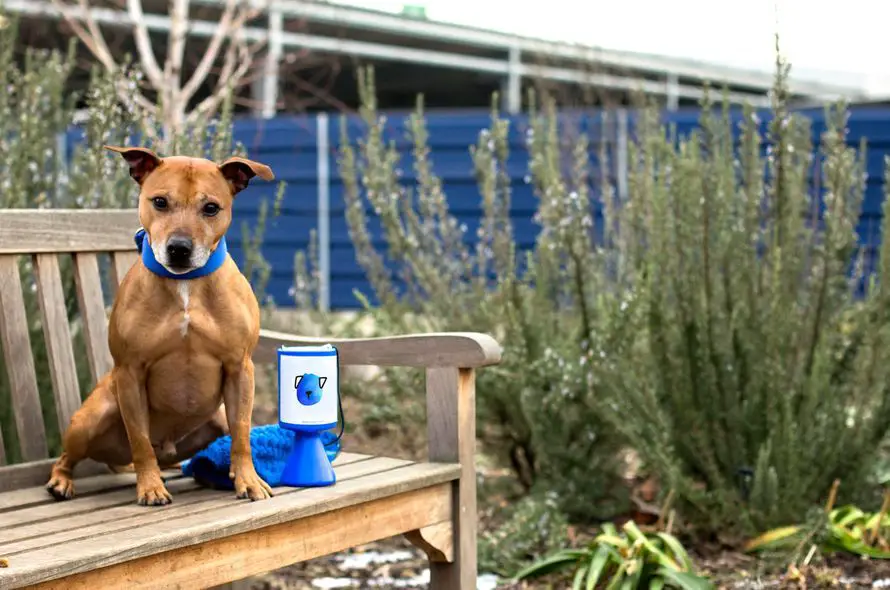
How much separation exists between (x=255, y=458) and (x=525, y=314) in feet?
5.54

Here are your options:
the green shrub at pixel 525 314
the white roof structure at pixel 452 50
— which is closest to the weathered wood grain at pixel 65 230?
the green shrub at pixel 525 314

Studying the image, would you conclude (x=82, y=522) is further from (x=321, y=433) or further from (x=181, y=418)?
(x=321, y=433)

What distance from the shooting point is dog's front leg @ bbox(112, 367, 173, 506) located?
2.41m

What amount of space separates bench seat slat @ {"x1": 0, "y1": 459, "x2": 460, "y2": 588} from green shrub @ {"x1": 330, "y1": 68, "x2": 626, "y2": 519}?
4.03ft

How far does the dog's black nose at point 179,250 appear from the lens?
2.25m

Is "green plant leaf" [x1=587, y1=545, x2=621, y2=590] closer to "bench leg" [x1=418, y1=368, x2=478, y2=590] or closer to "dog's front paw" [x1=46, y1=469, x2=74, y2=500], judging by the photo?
"bench leg" [x1=418, y1=368, x2=478, y2=590]

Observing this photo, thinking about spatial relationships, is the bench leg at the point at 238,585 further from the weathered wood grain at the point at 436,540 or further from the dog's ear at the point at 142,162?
the dog's ear at the point at 142,162

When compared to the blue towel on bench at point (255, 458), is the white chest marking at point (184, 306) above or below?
above

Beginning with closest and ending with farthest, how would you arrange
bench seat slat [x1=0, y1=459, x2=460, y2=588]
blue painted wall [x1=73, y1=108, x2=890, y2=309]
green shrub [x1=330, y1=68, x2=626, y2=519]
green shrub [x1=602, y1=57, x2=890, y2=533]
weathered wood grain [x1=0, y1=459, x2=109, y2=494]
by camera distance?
bench seat slat [x1=0, y1=459, x2=460, y2=588] → weathered wood grain [x1=0, y1=459, x2=109, y2=494] → green shrub [x1=602, y1=57, x2=890, y2=533] → green shrub [x1=330, y1=68, x2=626, y2=519] → blue painted wall [x1=73, y1=108, x2=890, y2=309]

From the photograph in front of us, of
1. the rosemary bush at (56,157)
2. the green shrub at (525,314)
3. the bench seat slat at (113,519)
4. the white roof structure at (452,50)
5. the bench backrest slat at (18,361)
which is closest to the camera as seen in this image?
the bench seat slat at (113,519)

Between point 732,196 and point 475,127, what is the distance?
5.81 metres

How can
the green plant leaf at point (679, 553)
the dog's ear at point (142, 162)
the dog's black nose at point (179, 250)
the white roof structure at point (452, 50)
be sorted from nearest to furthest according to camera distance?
the dog's black nose at point (179, 250) → the dog's ear at point (142, 162) → the green plant leaf at point (679, 553) → the white roof structure at point (452, 50)

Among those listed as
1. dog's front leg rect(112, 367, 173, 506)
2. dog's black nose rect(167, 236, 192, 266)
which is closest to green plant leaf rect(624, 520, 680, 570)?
dog's front leg rect(112, 367, 173, 506)

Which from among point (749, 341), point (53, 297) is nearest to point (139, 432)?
point (53, 297)
